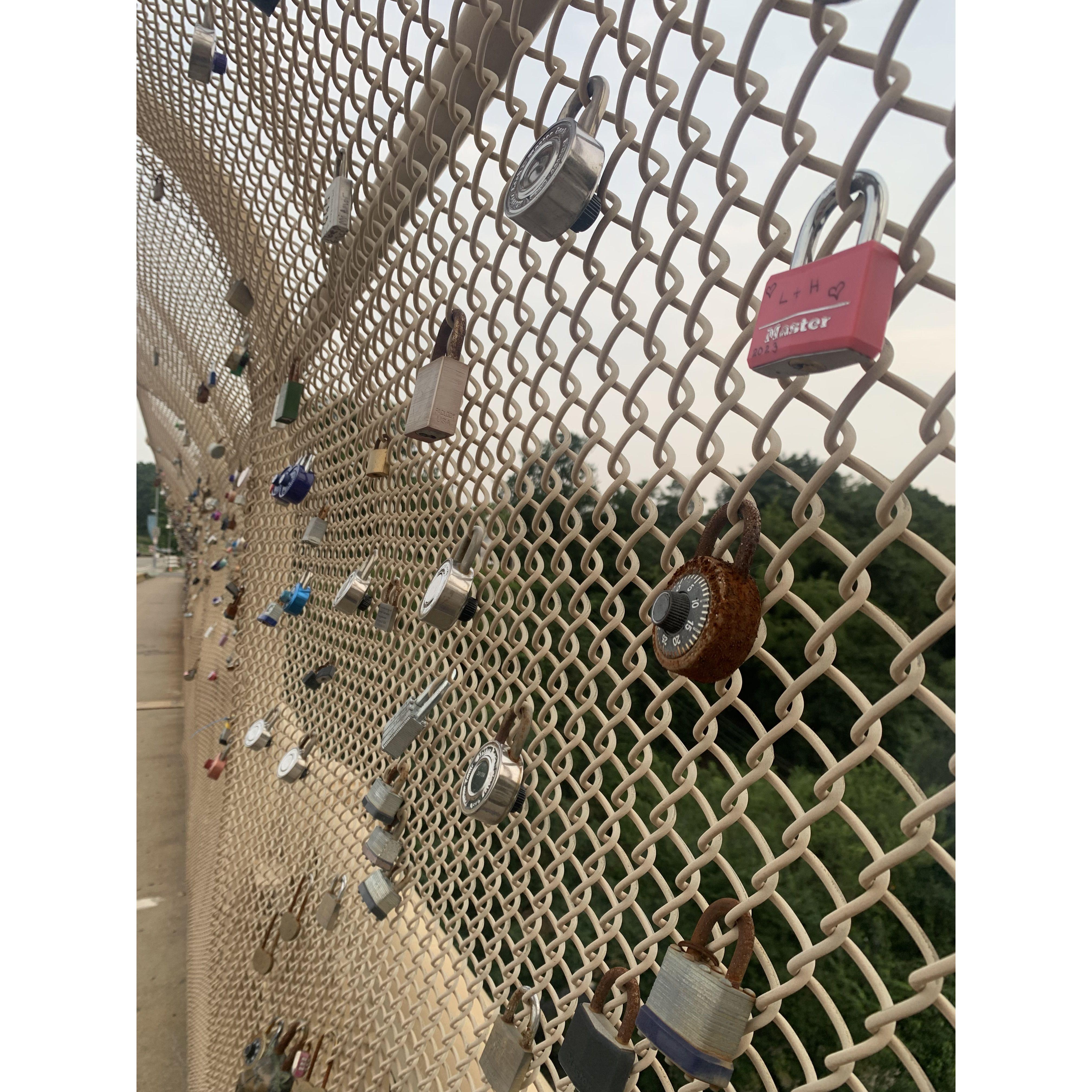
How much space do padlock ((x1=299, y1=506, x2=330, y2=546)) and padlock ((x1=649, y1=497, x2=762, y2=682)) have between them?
1.69 metres

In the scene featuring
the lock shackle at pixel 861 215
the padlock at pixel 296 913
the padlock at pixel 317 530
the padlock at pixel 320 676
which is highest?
the lock shackle at pixel 861 215

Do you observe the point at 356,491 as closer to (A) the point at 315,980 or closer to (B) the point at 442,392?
(B) the point at 442,392

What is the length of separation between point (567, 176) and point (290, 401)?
1.52m

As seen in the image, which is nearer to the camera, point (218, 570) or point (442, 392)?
point (442, 392)

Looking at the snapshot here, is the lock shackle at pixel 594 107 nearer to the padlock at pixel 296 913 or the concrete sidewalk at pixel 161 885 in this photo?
the padlock at pixel 296 913

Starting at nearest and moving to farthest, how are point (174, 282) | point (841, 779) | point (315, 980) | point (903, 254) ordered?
point (903, 254), point (841, 779), point (315, 980), point (174, 282)

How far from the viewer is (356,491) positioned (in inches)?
75.4

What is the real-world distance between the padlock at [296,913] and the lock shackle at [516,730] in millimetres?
1394

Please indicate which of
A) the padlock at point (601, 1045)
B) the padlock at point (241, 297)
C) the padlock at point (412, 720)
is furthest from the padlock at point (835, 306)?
the padlock at point (241, 297)

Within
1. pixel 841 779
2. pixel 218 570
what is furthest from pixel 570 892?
pixel 218 570

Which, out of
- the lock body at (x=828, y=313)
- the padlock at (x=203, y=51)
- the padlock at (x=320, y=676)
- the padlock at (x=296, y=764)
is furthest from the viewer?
the padlock at (x=296, y=764)

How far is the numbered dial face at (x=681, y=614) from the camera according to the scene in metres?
0.60

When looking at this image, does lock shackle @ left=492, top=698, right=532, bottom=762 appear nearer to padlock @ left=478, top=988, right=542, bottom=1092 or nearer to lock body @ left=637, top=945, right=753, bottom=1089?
padlock @ left=478, top=988, right=542, bottom=1092

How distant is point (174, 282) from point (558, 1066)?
5.32 meters
